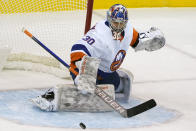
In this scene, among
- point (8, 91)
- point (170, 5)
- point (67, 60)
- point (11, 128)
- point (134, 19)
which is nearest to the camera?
point (11, 128)

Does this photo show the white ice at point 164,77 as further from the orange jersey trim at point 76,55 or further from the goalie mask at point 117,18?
the goalie mask at point 117,18

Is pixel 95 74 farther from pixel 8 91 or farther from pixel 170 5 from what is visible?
pixel 170 5

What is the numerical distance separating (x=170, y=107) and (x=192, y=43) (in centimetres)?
206

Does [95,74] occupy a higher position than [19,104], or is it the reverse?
[95,74]

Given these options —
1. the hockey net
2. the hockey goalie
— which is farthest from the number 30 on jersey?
the hockey net

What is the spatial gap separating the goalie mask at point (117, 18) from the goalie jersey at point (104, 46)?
0.05 meters

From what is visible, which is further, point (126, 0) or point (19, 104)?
point (126, 0)

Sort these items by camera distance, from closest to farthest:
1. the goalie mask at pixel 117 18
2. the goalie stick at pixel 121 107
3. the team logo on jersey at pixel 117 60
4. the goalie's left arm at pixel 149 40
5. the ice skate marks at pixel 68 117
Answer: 1. the ice skate marks at pixel 68 117
2. the goalie stick at pixel 121 107
3. the goalie mask at pixel 117 18
4. the team logo on jersey at pixel 117 60
5. the goalie's left arm at pixel 149 40

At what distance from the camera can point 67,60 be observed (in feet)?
17.0

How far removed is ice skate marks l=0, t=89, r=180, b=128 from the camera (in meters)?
3.99

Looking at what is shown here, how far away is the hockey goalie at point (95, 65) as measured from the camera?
Answer: 4078 mm

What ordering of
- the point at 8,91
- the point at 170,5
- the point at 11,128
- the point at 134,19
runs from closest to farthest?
1. the point at 11,128
2. the point at 8,91
3. the point at 134,19
4. the point at 170,5

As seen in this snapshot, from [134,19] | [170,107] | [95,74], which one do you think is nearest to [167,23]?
[134,19]

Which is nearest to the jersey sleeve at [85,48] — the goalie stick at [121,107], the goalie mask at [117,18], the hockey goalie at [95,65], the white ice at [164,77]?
the hockey goalie at [95,65]
